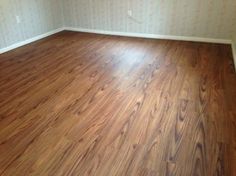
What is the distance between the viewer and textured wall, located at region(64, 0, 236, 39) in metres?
3.55

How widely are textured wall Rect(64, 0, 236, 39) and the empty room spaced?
0.6 inches

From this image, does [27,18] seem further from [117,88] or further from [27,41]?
[117,88]

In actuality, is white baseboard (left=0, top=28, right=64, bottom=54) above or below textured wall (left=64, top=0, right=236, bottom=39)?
below

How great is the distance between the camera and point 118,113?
1.91 m

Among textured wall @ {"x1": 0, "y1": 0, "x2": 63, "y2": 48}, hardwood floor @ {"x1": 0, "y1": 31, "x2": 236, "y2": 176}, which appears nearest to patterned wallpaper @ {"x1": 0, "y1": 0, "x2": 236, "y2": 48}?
textured wall @ {"x1": 0, "y1": 0, "x2": 63, "y2": 48}

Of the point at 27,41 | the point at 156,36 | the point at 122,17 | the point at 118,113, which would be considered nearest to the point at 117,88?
the point at 118,113

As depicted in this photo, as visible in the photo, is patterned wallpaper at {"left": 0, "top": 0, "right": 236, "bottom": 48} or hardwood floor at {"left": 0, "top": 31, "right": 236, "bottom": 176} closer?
hardwood floor at {"left": 0, "top": 31, "right": 236, "bottom": 176}

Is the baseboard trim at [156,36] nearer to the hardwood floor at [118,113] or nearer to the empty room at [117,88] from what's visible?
the empty room at [117,88]

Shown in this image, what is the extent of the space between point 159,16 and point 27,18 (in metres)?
2.29

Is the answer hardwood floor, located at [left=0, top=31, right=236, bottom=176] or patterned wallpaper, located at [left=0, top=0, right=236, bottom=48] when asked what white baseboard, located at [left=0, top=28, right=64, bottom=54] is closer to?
patterned wallpaper, located at [left=0, top=0, right=236, bottom=48]

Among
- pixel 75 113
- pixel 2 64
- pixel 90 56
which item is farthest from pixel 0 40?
pixel 75 113

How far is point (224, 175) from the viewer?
129cm

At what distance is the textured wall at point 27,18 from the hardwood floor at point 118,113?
0.39m

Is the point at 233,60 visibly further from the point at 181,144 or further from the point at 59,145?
the point at 59,145
